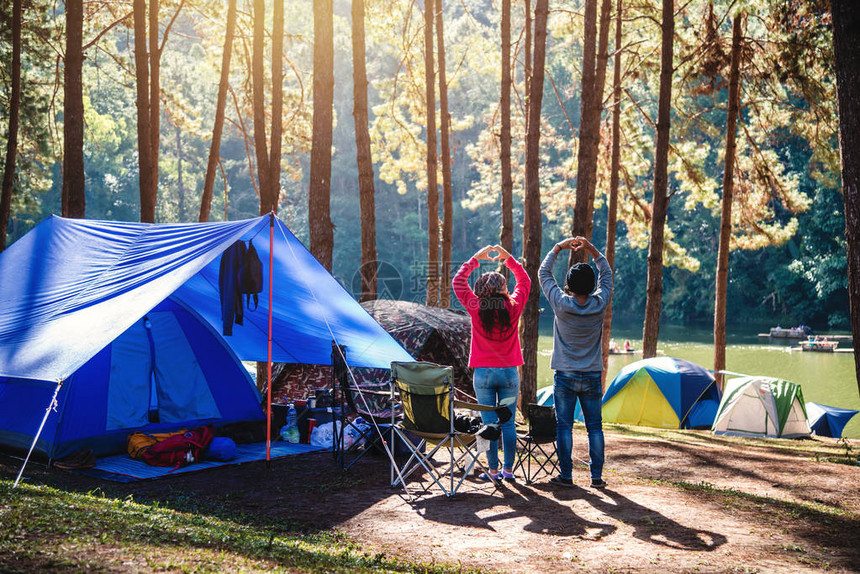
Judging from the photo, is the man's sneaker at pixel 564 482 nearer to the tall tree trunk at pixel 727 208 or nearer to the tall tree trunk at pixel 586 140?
the tall tree trunk at pixel 586 140

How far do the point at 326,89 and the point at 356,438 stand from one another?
195 inches

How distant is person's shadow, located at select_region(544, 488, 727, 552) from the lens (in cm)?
412

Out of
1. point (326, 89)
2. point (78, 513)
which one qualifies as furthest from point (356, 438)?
point (326, 89)

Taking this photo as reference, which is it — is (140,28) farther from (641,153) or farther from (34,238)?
(641,153)

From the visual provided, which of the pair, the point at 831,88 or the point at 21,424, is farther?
the point at 831,88

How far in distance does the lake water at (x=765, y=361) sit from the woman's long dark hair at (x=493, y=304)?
1117 centimetres

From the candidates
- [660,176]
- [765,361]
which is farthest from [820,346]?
[660,176]

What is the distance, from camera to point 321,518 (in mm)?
4684

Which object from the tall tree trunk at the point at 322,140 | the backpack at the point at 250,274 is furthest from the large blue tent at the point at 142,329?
the tall tree trunk at the point at 322,140

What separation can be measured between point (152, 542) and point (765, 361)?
25.7 meters

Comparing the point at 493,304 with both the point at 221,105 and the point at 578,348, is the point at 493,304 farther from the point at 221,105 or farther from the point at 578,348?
the point at 221,105

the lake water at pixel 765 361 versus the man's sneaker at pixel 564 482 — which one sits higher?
the man's sneaker at pixel 564 482

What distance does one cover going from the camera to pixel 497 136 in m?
13.2

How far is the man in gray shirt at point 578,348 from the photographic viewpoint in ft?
17.2
